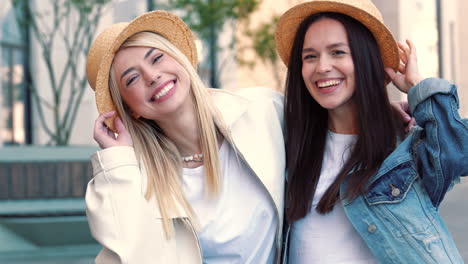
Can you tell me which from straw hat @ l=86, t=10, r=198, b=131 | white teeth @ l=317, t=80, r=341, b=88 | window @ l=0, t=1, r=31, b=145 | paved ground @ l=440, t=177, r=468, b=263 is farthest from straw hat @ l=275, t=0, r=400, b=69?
window @ l=0, t=1, r=31, b=145

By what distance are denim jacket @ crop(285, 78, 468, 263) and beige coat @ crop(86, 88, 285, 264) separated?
15.2 inches

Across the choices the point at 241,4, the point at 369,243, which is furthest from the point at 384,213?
the point at 241,4

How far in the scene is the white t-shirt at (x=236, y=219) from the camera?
89.5 inches

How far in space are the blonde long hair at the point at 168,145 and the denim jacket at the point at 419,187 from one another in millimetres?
593

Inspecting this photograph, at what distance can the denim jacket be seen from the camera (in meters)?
1.94

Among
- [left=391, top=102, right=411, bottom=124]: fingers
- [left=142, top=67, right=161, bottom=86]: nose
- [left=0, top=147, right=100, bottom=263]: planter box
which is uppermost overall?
[left=142, top=67, right=161, bottom=86]: nose

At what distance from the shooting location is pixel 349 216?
2082 mm

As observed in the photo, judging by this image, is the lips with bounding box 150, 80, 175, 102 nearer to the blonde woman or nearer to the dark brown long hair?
the blonde woman

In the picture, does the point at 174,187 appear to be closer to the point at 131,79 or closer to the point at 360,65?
the point at 131,79

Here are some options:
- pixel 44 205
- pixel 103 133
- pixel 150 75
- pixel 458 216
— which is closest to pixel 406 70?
pixel 150 75

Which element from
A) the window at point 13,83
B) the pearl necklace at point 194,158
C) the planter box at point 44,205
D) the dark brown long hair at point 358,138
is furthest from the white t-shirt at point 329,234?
the window at point 13,83

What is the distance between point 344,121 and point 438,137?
442 mm

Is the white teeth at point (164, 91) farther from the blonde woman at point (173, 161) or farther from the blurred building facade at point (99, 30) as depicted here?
the blurred building facade at point (99, 30)

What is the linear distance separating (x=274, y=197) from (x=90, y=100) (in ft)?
28.6
